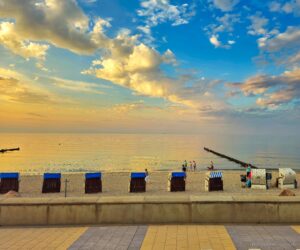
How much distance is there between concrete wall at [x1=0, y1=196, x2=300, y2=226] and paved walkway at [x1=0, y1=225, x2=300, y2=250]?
0.26 metres

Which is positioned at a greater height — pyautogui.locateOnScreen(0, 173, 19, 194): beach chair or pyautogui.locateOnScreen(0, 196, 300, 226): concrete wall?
pyautogui.locateOnScreen(0, 196, 300, 226): concrete wall

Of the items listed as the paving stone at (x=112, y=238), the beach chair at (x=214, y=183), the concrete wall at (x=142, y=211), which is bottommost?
the beach chair at (x=214, y=183)

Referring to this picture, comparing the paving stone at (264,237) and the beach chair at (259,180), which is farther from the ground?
the paving stone at (264,237)

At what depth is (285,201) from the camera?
7555 millimetres

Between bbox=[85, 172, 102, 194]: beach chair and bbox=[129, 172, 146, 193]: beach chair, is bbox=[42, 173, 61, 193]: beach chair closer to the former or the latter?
bbox=[85, 172, 102, 194]: beach chair

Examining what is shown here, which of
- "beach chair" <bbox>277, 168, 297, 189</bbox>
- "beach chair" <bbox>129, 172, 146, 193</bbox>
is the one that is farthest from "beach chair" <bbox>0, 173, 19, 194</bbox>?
"beach chair" <bbox>277, 168, 297, 189</bbox>

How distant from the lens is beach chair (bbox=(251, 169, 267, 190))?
22047 mm

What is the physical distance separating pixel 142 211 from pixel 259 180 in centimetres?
1682

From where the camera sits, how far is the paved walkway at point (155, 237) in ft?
20.1

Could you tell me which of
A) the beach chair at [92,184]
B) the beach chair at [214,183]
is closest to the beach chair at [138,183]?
the beach chair at [92,184]

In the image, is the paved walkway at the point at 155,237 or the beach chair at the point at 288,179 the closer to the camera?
the paved walkway at the point at 155,237

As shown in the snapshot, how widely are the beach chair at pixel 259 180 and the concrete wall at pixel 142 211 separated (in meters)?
15.1

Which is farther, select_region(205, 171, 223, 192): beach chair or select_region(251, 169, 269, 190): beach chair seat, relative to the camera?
select_region(251, 169, 269, 190): beach chair seat

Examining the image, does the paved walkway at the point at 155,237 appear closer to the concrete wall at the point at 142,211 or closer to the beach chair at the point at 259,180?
the concrete wall at the point at 142,211
